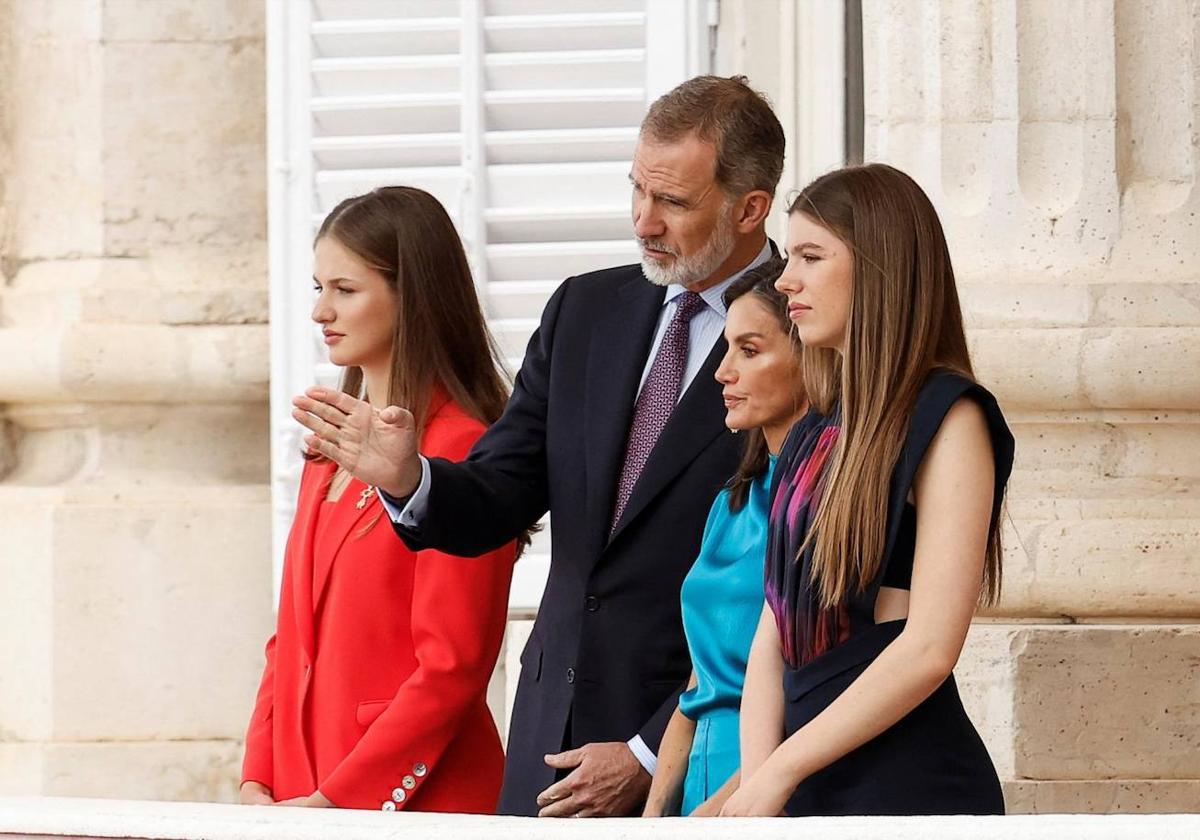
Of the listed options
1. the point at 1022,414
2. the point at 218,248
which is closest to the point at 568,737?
the point at 1022,414

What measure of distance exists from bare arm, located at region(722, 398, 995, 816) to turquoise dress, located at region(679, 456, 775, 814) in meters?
0.25

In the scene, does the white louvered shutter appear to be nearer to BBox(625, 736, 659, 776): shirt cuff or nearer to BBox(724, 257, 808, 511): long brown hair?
BBox(724, 257, 808, 511): long brown hair

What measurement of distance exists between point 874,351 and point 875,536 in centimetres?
22

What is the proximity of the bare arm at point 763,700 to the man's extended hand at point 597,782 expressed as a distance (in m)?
0.26

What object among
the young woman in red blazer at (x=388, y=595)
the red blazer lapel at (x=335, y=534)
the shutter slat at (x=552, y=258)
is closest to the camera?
the young woman in red blazer at (x=388, y=595)

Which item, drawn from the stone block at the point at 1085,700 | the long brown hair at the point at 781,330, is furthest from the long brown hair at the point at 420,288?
the stone block at the point at 1085,700

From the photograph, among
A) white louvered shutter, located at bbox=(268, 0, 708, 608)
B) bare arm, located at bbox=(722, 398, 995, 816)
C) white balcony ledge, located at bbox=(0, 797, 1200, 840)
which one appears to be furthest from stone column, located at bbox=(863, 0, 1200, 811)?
white balcony ledge, located at bbox=(0, 797, 1200, 840)

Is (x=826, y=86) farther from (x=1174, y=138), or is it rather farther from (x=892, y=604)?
(x=892, y=604)

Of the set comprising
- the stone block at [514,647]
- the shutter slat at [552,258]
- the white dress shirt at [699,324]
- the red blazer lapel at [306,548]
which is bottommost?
A: the stone block at [514,647]

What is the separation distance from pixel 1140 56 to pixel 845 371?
174 cm

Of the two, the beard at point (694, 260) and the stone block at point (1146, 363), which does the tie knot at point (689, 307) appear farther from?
the stone block at point (1146, 363)

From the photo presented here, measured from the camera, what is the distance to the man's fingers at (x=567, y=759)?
99.3 inches

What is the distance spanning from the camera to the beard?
2.66m

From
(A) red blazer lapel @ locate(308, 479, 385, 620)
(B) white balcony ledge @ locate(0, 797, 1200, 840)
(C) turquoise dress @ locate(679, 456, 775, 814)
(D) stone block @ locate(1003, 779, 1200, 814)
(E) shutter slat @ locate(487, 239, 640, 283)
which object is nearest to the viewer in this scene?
(B) white balcony ledge @ locate(0, 797, 1200, 840)
